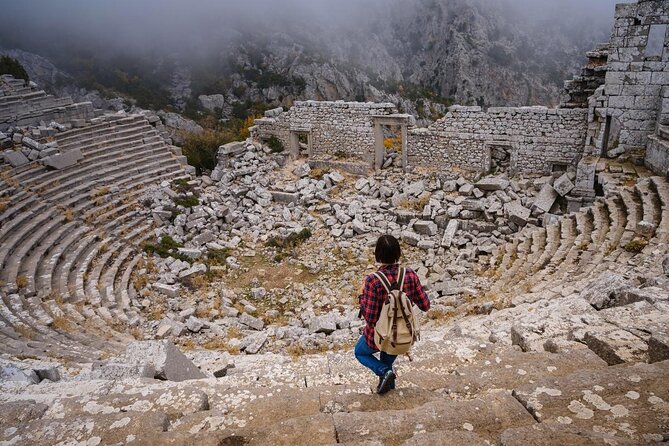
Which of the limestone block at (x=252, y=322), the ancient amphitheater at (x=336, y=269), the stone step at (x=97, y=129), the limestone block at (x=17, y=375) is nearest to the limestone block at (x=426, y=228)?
the ancient amphitheater at (x=336, y=269)

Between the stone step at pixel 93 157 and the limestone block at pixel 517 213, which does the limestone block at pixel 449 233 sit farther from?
the stone step at pixel 93 157

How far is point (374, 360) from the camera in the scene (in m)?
3.73

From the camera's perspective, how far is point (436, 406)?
10.0 feet

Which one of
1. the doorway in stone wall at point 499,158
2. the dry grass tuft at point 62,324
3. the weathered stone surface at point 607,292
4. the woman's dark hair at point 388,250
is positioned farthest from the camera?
the doorway in stone wall at point 499,158

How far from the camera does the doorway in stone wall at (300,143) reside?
Answer: 16.5 m

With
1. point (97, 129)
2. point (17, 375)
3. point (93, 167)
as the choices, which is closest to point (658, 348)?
point (17, 375)

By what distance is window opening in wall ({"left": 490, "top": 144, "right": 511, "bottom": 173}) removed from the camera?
14009mm

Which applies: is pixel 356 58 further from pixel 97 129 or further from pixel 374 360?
pixel 374 360

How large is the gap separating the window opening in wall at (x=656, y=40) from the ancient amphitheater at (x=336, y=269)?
0.11m

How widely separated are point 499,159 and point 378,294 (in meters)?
12.0

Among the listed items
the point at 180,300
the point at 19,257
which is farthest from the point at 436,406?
the point at 19,257

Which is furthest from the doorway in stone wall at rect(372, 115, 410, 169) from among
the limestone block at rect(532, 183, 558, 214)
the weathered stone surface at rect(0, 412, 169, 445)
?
the weathered stone surface at rect(0, 412, 169, 445)

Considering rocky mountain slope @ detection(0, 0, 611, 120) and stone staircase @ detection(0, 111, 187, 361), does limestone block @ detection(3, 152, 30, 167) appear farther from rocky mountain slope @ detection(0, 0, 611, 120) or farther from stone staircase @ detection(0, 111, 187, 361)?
rocky mountain slope @ detection(0, 0, 611, 120)

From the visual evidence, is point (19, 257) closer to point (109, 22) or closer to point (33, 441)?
point (33, 441)
